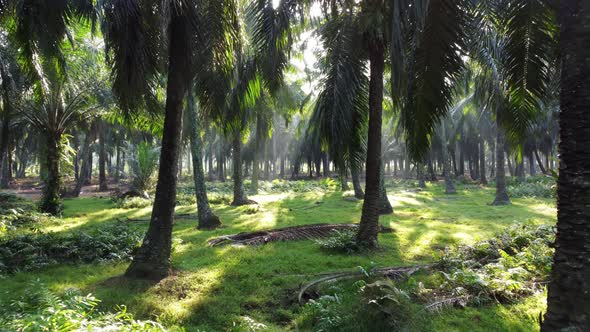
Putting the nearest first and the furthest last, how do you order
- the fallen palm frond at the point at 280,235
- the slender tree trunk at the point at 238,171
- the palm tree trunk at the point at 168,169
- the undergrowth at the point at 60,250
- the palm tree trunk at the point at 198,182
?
the palm tree trunk at the point at 168,169, the undergrowth at the point at 60,250, the fallen palm frond at the point at 280,235, the palm tree trunk at the point at 198,182, the slender tree trunk at the point at 238,171

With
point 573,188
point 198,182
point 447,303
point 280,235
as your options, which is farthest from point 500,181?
point 573,188

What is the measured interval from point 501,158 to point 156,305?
19986mm

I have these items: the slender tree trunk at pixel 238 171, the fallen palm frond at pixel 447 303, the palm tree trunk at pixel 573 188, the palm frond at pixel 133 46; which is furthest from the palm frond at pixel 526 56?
the slender tree trunk at pixel 238 171

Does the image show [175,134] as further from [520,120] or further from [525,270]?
[525,270]

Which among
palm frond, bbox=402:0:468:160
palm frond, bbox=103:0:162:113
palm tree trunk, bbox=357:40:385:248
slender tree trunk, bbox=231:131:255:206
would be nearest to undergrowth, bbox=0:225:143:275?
palm frond, bbox=103:0:162:113

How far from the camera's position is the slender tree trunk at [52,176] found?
14.4m

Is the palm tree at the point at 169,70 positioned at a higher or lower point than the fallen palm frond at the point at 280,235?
higher

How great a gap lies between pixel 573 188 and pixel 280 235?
7.62m

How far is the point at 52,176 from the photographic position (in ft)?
47.7

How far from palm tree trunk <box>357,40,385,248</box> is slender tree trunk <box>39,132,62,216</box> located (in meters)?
12.3

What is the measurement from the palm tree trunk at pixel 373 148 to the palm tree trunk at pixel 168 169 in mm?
4116

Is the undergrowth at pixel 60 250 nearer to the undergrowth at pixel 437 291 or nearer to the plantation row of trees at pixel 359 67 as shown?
the plantation row of trees at pixel 359 67

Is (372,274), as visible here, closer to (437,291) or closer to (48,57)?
(437,291)

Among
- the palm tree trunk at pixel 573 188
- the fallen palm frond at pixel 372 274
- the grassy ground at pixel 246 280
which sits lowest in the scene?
the grassy ground at pixel 246 280
